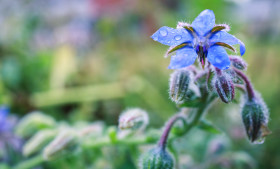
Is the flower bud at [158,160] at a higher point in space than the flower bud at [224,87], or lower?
lower

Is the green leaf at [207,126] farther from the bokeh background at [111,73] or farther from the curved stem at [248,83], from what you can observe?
the bokeh background at [111,73]

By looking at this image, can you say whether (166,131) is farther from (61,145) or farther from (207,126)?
(61,145)

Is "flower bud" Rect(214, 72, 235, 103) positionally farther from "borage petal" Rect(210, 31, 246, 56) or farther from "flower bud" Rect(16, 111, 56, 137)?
"flower bud" Rect(16, 111, 56, 137)

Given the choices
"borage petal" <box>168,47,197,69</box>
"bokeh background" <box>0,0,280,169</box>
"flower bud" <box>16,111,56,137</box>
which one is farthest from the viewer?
"bokeh background" <box>0,0,280,169</box>

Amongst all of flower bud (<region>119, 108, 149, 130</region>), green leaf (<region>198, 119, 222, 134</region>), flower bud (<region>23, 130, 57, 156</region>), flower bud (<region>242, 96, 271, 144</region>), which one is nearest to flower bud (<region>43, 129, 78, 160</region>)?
flower bud (<region>23, 130, 57, 156</region>)

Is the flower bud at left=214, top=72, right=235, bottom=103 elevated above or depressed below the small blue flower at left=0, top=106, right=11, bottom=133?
above

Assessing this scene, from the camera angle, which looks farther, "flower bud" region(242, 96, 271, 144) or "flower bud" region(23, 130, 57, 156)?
"flower bud" region(23, 130, 57, 156)

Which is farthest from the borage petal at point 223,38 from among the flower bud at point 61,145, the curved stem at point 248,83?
the flower bud at point 61,145

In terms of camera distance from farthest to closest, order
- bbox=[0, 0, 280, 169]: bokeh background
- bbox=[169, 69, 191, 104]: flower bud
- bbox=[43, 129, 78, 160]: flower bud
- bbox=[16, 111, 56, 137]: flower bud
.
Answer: bbox=[0, 0, 280, 169]: bokeh background
bbox=[16, 111, 56, 137]: flower bud
bbox=[43, 129, 78, 160]: flower bud
bbox=[169, 69, 191, 104]: flower bud
